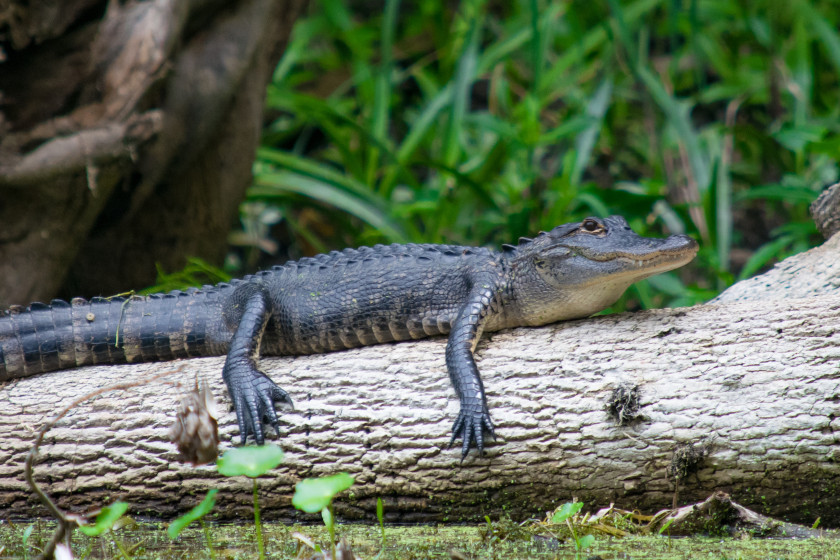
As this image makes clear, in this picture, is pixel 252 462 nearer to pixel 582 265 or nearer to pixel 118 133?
pixel 582 265

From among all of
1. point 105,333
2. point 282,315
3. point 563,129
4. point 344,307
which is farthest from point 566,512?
point 563,129

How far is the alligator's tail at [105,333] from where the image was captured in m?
3.29

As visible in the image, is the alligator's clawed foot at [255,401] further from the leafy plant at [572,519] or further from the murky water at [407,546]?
the leafy plant at [572,519]

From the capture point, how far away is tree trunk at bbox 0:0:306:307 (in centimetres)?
381

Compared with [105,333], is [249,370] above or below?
below

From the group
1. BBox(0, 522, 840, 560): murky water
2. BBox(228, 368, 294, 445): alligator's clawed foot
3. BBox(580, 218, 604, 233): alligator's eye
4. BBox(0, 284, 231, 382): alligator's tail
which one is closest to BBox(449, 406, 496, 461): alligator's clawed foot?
BBox(0, 522, 840, 560): murky water

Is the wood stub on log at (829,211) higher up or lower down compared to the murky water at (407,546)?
higher up

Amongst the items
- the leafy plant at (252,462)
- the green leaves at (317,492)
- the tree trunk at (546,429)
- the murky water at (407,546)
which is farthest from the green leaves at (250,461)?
the tree trunk at (546,429)

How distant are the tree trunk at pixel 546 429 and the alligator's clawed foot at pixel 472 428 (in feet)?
0.17

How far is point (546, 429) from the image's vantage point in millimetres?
2584

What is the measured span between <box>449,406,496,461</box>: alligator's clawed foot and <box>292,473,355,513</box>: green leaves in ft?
2.55

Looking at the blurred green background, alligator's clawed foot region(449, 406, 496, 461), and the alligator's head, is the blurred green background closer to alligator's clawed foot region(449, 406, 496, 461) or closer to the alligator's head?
the alligator's head

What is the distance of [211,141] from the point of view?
4703 millimetres

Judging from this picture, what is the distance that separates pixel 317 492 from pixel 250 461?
0.67 ft
